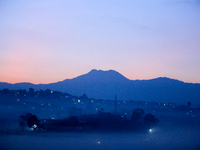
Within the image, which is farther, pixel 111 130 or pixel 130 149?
pixel 111 130

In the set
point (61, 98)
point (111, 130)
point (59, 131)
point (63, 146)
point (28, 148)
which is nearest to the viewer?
point (28, 148)

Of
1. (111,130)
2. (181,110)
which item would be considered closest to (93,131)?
(111,130)

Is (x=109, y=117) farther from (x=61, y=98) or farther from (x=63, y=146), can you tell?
(x=61, y=98)

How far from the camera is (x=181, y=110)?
136 meters

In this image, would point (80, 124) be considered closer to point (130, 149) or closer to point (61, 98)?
point (130, 149)

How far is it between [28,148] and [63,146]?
5.16 meters

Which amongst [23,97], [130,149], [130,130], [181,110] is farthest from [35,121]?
[181,110]

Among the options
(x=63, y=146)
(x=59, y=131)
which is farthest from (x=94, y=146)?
(x=59, y=131)

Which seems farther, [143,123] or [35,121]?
[143,123]

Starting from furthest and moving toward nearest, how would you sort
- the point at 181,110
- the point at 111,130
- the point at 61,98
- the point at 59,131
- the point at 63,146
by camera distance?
the point at 61,98, the point at 181,110, the point at 111,130, the point at 59,131, the point at 63,146

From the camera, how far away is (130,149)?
33594mm

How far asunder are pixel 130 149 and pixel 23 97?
118 meters

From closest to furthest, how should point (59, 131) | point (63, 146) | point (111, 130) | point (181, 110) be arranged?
point (63, 146) < point (59, 131) < point (111, 130) < point (181, 110)

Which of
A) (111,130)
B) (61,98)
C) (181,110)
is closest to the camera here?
(111,130)
